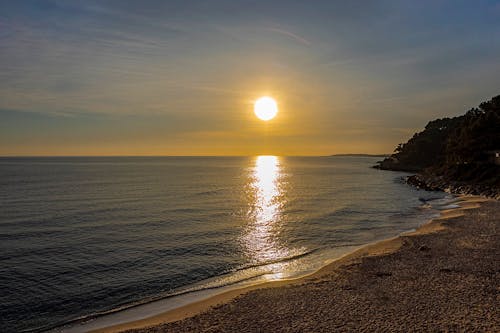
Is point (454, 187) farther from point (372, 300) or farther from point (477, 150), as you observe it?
point (372, 300)

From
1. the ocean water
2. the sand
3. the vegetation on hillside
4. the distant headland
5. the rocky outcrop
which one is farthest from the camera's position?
the vegetation on hillside

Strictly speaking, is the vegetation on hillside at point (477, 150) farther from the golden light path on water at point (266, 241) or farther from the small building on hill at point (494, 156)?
the golden light path on water at point (266, 241)

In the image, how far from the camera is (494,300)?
48.1 feet

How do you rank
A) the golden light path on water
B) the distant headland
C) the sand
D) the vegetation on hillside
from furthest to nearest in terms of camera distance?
the vegetation on hillside < the distant headland < the golden light path on water < the sand

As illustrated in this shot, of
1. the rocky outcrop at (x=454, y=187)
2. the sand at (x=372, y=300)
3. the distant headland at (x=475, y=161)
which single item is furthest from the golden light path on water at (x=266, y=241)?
the distant headland at (x=475, y=161)

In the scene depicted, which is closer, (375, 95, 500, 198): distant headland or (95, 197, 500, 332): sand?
(95, 197, 500, 332): sand

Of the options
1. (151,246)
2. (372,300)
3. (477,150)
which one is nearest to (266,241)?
(151,246)

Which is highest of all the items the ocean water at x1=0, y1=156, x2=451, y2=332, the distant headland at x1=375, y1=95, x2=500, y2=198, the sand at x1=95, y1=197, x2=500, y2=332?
the distant headland at x1=375, y1=95, x2=500, y2=198

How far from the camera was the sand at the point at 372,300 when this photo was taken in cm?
1321

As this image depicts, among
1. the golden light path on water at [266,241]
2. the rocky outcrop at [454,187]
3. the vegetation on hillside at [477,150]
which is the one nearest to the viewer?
the golden light path on water at [266,241]

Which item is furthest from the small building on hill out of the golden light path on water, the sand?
the sand

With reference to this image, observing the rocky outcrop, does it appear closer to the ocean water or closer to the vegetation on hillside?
the vegetation on hillside

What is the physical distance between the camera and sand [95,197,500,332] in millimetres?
13211

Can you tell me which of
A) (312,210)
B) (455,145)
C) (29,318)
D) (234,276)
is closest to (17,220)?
(29,318)
